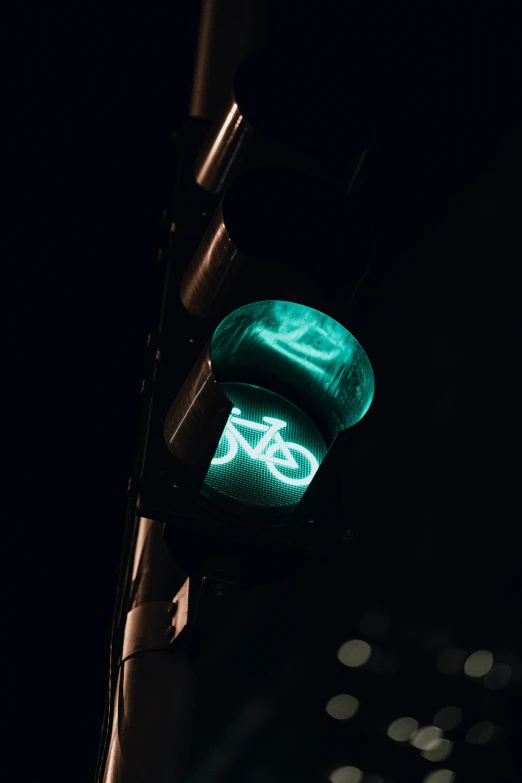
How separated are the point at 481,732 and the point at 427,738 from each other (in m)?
0.53

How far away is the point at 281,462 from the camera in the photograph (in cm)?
193

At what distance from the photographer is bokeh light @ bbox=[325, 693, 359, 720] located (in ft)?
29.6

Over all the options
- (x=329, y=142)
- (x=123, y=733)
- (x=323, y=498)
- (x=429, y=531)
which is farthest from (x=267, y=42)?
(x=429, y=531)

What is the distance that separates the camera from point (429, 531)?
7.80 m

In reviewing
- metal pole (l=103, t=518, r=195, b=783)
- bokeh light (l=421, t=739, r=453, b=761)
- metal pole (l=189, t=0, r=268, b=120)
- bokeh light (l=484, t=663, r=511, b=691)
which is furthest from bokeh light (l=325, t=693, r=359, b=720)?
metal pole (l=103, t=518, r=195, b=783)

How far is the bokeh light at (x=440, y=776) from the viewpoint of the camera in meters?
9.54

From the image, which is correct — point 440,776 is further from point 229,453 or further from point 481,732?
point 229,453

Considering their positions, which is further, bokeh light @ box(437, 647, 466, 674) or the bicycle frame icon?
bokeh light @ box(437, 647, 466, 674)

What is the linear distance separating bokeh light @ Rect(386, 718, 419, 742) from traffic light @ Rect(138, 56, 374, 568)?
7.80 metres

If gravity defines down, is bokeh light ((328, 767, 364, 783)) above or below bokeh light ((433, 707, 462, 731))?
below

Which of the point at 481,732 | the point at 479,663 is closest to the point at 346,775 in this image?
the point at 481,732

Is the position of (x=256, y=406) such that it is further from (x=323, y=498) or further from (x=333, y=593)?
(x=333, y=593)

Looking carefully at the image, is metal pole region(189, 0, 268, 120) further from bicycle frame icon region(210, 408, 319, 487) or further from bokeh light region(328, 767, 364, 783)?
bokeh light region(328, 767, 364, 783)

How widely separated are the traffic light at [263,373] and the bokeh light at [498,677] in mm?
7491
